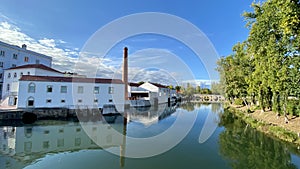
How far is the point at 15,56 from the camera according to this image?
108ft

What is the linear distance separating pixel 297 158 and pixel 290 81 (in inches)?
197

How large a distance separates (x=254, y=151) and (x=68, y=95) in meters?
22.0

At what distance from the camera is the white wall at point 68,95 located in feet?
70.4

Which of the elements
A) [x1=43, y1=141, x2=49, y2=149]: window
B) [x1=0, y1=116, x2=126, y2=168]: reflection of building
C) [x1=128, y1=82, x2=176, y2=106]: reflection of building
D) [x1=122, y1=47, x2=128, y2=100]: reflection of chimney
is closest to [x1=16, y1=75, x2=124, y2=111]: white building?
[x1=122, y1=47, x2=128, y2=100]: reflection of chimney

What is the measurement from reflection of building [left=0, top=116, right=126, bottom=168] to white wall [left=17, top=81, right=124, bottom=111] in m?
6.52

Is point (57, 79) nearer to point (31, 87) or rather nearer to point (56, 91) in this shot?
point (56, 91)

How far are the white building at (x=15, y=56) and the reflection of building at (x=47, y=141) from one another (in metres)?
20.8

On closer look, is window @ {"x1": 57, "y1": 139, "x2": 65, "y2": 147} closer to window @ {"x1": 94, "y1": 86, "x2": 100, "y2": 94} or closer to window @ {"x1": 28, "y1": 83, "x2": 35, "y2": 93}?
window @ {"x1": 28, "y1": 83, "x2": 35, "y2": 93}

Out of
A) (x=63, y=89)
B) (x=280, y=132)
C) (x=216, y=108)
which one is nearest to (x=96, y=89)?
(x=63, y=89)

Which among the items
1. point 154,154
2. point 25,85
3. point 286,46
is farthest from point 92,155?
point 25,85

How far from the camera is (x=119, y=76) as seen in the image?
114ft

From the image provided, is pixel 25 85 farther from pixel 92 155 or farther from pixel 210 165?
pixel 210 165

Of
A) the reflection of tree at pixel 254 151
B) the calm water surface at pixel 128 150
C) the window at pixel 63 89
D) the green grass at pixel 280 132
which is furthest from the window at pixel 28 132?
the green grass at pixel 280 132

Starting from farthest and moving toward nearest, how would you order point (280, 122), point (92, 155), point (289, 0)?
point (280, 122)
point (92, 155)
point (289, 0)
